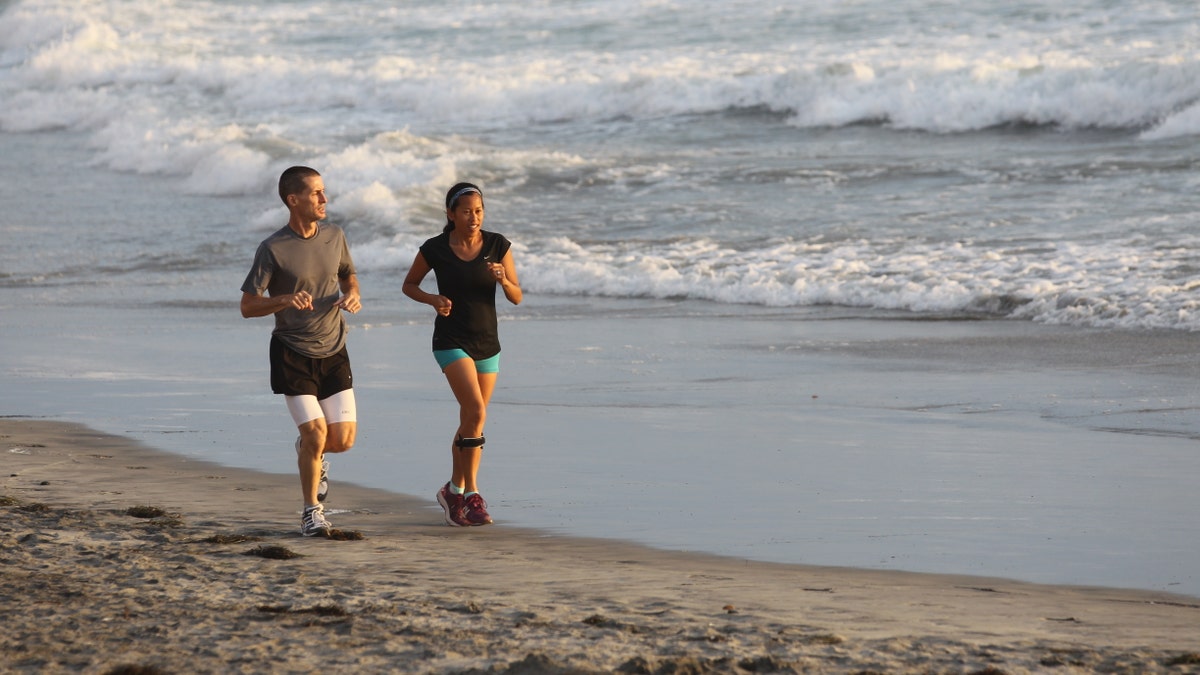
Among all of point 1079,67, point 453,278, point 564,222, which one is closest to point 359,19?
point 1079,67

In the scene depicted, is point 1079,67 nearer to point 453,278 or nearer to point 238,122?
point 238,122

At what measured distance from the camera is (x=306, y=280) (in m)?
5.91

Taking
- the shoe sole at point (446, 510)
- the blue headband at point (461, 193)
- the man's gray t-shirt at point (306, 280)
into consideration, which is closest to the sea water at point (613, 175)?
the shoe sole at point (446, 510)

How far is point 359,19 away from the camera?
4056cm

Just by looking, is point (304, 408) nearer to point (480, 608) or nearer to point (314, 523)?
point (314, 523)

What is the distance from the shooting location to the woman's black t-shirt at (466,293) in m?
6.27

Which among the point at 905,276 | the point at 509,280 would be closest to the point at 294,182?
the point at 509,280

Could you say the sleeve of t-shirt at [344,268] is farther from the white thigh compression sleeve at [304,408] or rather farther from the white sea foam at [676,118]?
the white sea foam at [676,118]

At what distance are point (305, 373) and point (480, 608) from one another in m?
1.62

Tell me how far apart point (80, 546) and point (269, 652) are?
5.06ft

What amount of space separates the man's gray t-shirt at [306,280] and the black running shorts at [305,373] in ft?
0.10

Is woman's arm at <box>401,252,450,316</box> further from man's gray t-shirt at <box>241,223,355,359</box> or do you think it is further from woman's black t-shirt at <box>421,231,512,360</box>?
man's gray t-shirt at <box>241,223,355,359</box>

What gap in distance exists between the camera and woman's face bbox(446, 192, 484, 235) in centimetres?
620

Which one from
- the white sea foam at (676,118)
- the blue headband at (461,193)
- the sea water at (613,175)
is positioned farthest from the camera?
the white sea foam at (676,118)
